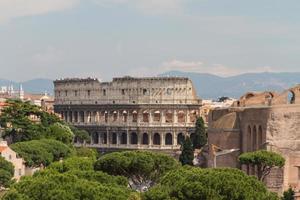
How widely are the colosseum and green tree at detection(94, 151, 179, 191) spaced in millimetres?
68843

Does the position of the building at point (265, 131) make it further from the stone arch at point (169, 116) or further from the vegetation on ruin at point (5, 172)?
the stone arch at point (169, 116)

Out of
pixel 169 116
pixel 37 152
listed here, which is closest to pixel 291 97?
pixel 37 152

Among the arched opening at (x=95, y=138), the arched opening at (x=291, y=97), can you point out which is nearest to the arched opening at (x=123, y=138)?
the arched opening at (x=95, y=138)

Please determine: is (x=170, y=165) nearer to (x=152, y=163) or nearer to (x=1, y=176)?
(x=152, y=163)

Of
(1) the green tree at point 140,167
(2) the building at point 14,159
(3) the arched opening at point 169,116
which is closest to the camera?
(1) the green tree at point 140,167

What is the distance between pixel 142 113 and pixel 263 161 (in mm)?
63103

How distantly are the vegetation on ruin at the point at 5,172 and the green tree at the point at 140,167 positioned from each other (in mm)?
9776

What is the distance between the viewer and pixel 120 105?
13150cm

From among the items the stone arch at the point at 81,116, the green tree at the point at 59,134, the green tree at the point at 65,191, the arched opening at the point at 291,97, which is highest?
the arched opening at the point at 291,97

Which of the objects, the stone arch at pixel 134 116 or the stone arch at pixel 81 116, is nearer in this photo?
the stone arch at pixel 134 116

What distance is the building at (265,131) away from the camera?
234 ft

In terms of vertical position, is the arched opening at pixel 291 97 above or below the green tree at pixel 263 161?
above

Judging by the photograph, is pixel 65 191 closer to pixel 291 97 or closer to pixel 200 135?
pixel 291 97

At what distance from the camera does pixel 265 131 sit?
76.3 m
